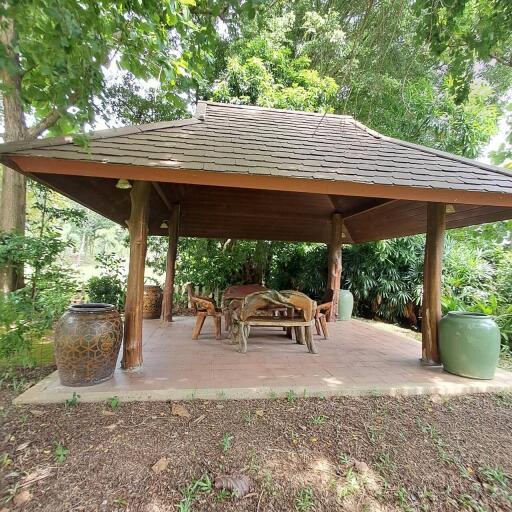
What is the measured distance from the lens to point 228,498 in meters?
1.70

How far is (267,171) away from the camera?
9.47ft

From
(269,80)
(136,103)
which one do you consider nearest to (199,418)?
(269,80)

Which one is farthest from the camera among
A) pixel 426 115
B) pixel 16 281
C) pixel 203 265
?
pixel 203 265

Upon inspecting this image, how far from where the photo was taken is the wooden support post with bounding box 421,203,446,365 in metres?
3.63

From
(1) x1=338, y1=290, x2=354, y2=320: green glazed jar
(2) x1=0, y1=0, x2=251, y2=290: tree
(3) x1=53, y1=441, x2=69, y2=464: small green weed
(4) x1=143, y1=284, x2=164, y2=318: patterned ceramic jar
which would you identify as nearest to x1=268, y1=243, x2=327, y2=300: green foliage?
(1) x1=338, y1=290, x2=354, y2=320: green glazed jar

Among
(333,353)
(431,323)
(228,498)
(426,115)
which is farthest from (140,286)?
(426,115)

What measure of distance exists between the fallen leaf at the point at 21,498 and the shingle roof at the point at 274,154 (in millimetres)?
2441

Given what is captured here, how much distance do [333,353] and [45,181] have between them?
13.5 feet

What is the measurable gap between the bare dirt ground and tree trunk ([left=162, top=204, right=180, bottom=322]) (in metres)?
3.26

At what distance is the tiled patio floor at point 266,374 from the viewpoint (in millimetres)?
2721

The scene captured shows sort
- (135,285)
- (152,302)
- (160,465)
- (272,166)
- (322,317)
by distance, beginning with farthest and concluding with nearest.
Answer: (152,302) → (322,317) → (135,285) → (272,166) → (160,465)

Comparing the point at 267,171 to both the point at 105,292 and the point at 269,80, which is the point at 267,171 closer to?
the point at 105,292

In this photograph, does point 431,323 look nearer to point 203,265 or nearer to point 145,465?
point 145,465

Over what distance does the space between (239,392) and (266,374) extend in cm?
52
